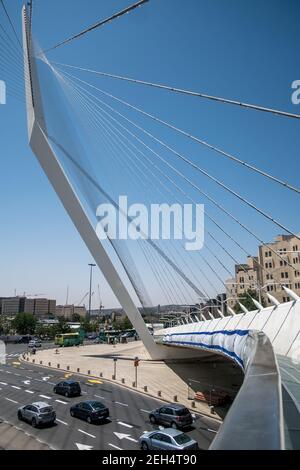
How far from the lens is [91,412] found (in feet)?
51.7

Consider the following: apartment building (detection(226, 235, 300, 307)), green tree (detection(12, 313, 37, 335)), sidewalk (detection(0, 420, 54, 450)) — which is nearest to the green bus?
green tree (detection(12, 313, 37, 335))

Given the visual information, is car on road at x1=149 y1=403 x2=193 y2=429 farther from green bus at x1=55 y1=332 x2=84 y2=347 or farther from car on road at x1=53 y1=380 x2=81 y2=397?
green bus at x1=55 y1=332 x2=84 y2=347

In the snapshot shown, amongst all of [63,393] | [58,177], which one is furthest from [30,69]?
[63,393]

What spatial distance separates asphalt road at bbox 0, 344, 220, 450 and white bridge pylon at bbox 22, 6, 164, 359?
20.5 ft

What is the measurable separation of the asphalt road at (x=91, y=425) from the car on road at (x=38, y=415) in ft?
0.81

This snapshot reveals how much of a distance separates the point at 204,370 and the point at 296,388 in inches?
1168

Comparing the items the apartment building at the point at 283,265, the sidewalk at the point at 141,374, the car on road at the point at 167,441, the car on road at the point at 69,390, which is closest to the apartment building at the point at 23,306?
the apartment building at the point at 283,265

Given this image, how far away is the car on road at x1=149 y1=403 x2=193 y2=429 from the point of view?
14773mm

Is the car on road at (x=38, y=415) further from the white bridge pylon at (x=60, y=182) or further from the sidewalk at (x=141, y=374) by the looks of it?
the white bridge pylon at (x=60, y=182)

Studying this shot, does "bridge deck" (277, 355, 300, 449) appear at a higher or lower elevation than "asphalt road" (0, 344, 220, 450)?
higher

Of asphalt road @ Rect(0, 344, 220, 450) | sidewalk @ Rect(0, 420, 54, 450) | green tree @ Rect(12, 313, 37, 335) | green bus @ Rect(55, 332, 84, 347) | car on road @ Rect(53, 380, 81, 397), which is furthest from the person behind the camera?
green tree @ Rect(12, 313, 37, 335)
